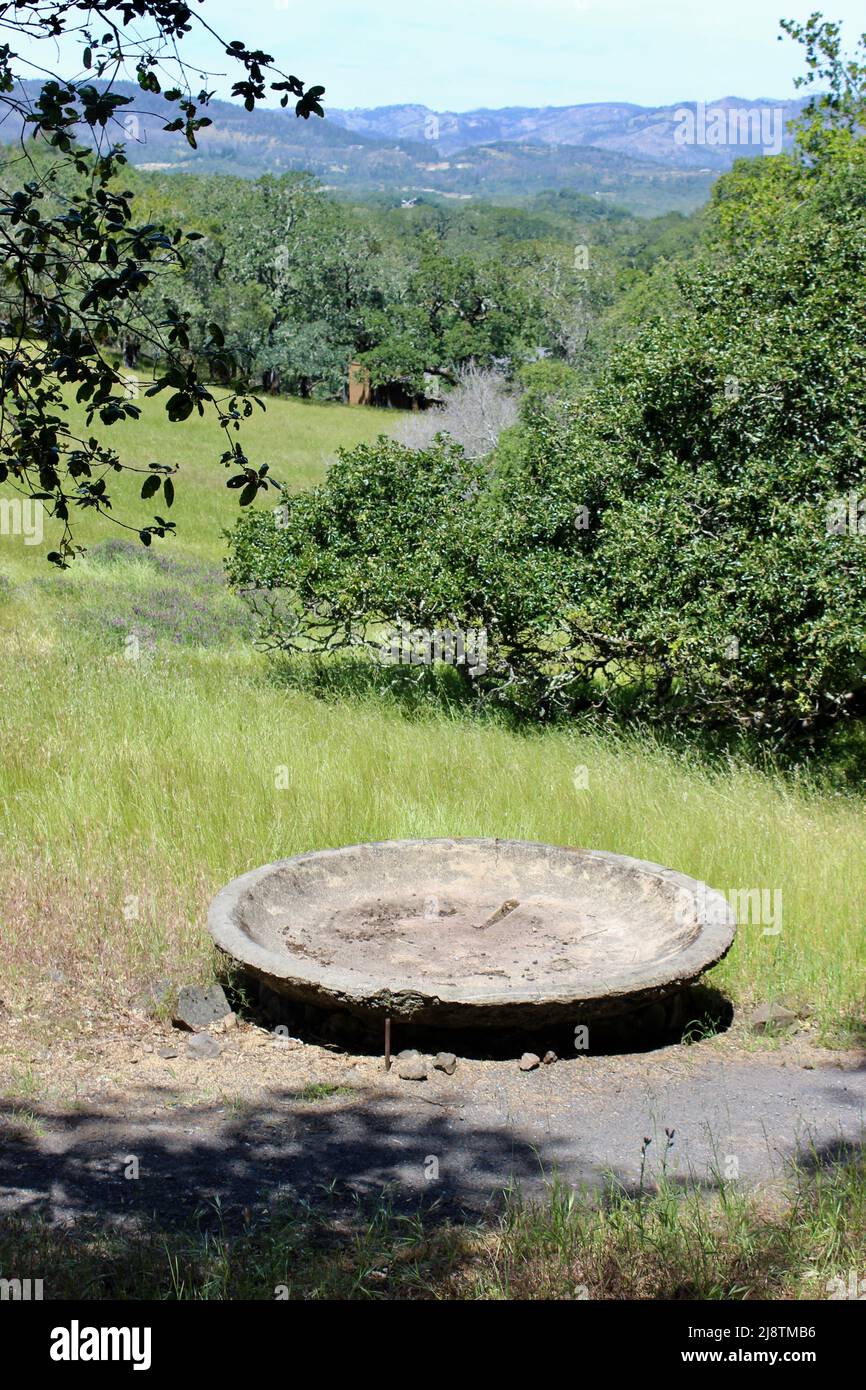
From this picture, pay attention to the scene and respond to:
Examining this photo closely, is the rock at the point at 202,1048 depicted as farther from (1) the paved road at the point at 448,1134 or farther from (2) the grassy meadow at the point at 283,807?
(2) the grassy meadow at the point at 283,807

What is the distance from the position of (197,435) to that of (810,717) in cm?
3018

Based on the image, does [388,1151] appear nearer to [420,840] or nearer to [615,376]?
[420,840]

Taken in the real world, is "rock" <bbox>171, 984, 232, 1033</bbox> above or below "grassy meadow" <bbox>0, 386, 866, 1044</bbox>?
below

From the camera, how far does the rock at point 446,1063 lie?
6.23m

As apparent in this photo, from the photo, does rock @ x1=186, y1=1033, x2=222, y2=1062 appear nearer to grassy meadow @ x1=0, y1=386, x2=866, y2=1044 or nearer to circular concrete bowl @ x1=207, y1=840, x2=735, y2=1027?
circular concrete bowl @ x1=207, y1=840, x2=735, y2=1027

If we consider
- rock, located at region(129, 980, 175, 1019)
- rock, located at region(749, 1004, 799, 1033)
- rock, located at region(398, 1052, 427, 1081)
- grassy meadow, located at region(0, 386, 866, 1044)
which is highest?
grassy meadow, located at region(0, 386, 866, 1044)

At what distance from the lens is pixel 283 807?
30.7 feet

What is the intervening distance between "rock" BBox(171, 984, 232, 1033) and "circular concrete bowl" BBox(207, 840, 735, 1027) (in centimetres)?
40

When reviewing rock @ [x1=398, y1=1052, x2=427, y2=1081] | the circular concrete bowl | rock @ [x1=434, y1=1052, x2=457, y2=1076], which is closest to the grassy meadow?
the circular concrete bowl

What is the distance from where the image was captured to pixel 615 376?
13367 mm

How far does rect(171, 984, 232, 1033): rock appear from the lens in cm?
673

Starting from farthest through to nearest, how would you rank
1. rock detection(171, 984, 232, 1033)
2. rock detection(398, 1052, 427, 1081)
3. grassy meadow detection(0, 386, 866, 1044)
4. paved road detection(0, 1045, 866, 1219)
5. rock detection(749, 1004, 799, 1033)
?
grassy meadow detection(0, 386, 866, 1044)
rock detection(749, 1004, 799, 1033)
rock detection(171, 984, 232, 1033)
rock detection(398, 1052, 427, 1081)
paved road detection(0, 1045, 866, 1219)

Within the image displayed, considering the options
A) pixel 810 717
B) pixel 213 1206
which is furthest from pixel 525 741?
pixel 213 1206

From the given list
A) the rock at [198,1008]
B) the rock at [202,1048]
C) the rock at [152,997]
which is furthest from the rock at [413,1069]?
the rock at [152,997]
